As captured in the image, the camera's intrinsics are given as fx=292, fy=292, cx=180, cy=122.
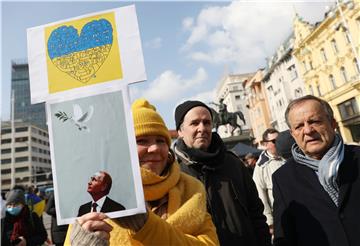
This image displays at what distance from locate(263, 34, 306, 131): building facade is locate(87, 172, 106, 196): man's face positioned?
3797 cm

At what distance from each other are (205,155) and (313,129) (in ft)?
2.44

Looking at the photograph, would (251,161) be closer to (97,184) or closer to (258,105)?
(97,184)

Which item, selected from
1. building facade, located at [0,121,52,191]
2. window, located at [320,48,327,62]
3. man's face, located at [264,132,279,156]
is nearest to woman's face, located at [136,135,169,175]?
man's face, located at [264,132,279,156]

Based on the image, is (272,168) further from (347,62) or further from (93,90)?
(347,62)

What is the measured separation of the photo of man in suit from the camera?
3.52 feet

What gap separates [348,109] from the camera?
96.4 ft

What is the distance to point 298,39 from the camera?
36781 millimetres

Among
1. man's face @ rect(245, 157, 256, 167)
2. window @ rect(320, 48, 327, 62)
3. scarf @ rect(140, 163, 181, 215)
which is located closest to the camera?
scarf @ rect(140, 163, 181, 215)

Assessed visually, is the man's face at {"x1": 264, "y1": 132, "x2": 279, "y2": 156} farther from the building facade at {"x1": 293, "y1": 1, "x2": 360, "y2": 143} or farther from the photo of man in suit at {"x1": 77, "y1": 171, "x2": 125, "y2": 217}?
the building facade at {"x1": 293, "y1": 1, "x2": 360, "y2": 143}

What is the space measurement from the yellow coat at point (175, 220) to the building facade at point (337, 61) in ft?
91.6

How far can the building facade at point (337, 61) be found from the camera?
26.9 m

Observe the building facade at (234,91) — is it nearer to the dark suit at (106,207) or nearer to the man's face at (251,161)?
the man's face at (251,161)

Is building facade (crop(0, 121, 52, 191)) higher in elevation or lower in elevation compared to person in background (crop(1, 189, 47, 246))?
higher

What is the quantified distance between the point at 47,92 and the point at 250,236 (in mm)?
1578
